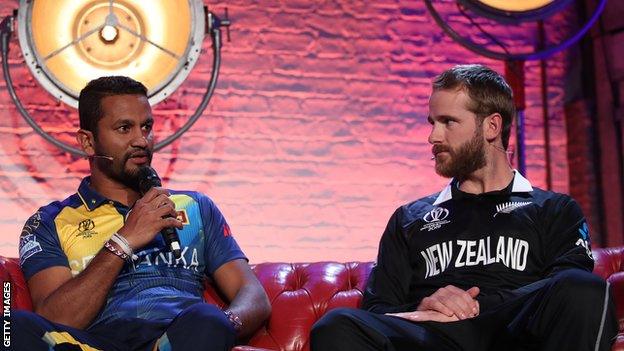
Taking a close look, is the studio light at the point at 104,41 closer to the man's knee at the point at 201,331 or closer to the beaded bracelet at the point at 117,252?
the beaded bracelet at the point at 117,252

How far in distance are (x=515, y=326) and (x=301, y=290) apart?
3.09 feet

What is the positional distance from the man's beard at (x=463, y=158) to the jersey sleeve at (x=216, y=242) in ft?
2.27

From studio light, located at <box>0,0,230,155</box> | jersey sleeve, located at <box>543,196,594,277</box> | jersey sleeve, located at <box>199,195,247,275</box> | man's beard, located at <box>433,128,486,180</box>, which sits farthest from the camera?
studio light, located at <box>0,0,230,155</box>

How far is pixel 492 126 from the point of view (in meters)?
3.10

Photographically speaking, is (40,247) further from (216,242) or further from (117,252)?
(216,242)

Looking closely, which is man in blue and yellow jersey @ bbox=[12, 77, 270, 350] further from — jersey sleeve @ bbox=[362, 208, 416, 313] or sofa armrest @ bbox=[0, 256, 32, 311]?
jersey sleeve @ bbox=[362, 208, 416, 313]

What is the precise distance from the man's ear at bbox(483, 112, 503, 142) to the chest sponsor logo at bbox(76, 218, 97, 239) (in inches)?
48.0

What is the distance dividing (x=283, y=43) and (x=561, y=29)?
1.25m

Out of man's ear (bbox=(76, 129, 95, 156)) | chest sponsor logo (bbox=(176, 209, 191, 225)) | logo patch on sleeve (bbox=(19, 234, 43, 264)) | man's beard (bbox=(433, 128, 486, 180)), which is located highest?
man's ear (bbox=(76, 129, 95, 156))

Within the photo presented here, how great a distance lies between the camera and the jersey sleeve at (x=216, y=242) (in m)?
3.20

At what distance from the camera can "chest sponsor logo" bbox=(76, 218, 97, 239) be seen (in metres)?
3.14

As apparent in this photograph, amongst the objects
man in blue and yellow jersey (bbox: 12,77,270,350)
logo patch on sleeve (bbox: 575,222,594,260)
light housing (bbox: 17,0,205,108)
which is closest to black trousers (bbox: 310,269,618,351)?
logo patch on sleeve (bbox: 575,222,594,260)

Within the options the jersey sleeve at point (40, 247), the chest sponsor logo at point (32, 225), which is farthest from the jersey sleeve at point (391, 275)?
the chest sponsor logo at point (32, 225)

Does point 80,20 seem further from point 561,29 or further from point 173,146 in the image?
point 561,29
